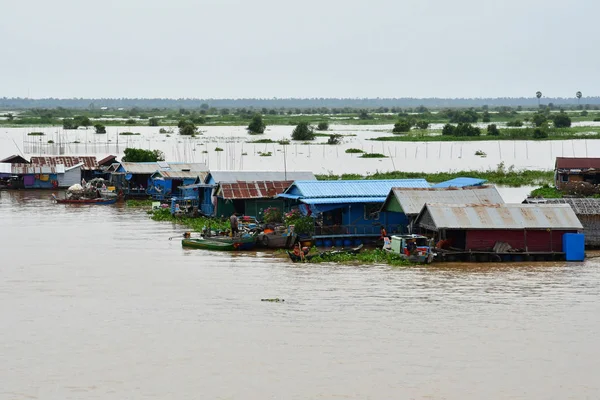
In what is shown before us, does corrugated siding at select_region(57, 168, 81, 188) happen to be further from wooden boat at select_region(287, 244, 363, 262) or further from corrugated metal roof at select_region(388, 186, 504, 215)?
corrugated metal roof at select_region(388, 186, 504, 215)

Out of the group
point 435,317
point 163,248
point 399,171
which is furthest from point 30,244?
point 399,171

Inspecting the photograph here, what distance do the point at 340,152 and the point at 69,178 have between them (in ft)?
53.4

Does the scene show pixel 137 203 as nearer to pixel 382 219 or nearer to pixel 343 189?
pixel 343 189

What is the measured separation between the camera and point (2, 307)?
14.6 meters

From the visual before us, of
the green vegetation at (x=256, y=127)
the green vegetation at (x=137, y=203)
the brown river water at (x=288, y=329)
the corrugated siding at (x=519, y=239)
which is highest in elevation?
the green vegetation at (x=256, y=127)

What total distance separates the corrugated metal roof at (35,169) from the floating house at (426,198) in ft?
59.5

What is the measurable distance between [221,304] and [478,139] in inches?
1637

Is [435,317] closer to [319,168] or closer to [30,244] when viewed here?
[30,244]

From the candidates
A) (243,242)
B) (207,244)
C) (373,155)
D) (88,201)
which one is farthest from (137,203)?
(373,155)

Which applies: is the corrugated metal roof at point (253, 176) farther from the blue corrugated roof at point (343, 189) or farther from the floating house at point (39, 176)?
the floating house at point (39, 176)

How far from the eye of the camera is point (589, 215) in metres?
19.5

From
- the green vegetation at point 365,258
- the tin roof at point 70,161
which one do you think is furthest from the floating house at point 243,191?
the tin roof at point 70,161

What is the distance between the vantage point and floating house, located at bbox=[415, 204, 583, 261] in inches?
712

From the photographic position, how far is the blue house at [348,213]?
66.6 ft
